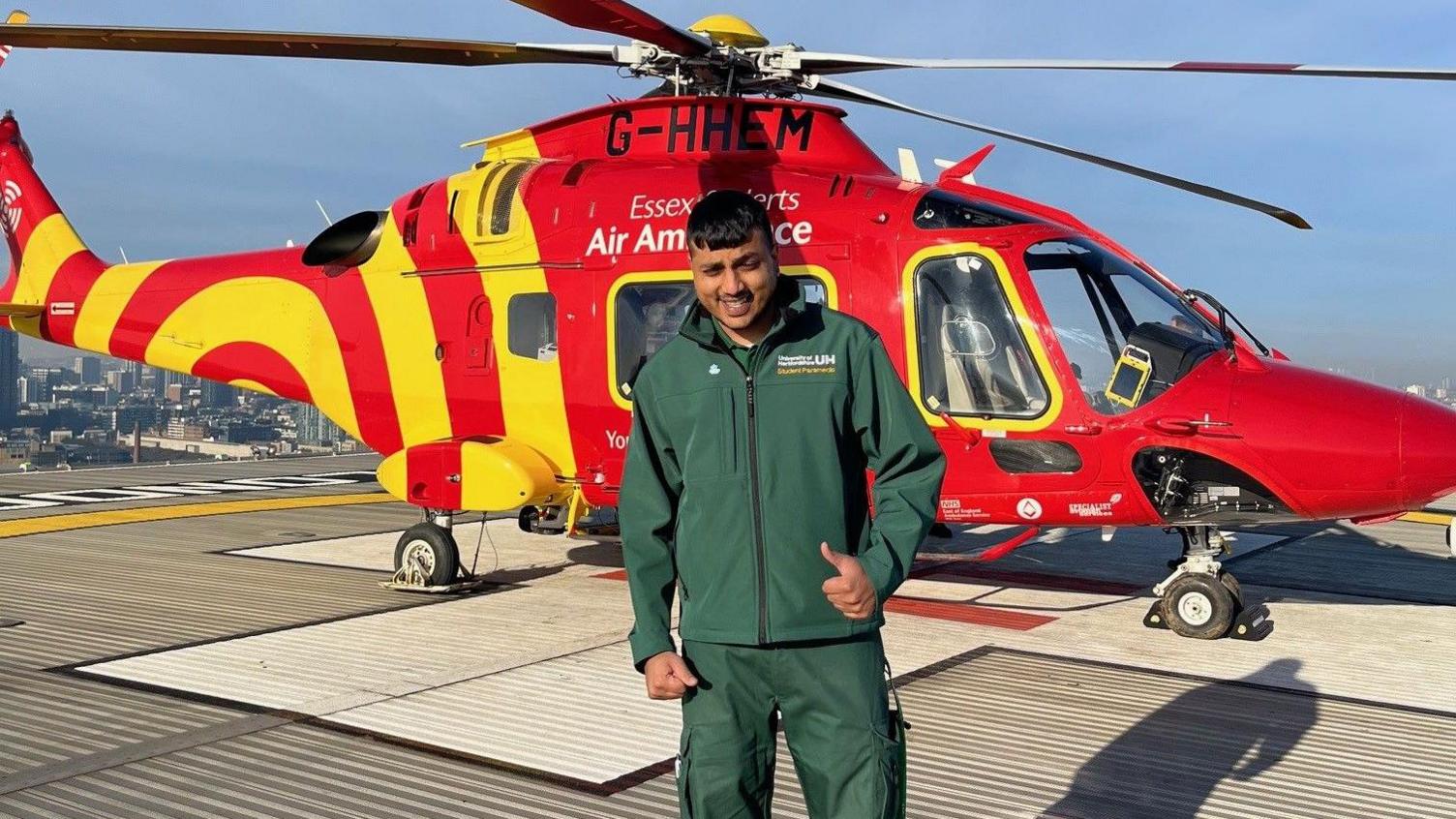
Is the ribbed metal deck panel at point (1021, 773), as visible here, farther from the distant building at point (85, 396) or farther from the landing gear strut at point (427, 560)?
the distant building at point (85, 396)

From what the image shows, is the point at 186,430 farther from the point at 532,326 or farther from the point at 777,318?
the point at 777,318

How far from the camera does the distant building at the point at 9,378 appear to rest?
5817 cm

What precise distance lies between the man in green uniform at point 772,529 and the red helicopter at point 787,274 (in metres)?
3.90

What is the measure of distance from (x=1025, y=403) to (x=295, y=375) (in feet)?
20.2

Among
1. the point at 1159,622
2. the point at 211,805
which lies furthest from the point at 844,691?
the point at 1159,622

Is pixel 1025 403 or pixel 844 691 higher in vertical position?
pixel 1025 403

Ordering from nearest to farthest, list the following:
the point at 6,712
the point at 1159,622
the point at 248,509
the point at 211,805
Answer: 1. the point at 211,805
2. the point at 6,712
3. the point at 1159,622
4. the point at 248,509

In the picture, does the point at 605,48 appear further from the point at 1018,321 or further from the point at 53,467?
the point at 53,467

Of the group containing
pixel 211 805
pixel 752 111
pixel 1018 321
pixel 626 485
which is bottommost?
pixel 211 805

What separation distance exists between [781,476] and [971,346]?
526 cm

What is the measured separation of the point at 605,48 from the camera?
Answer: 8.31 meters

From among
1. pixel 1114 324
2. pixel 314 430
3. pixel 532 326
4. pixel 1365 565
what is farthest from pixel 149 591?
pixel 314 430

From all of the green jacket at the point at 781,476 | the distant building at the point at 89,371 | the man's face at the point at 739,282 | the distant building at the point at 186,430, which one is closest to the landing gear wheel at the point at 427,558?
the green jacket at the point at 781,476

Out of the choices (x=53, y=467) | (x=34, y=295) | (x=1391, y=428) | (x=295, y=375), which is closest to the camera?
(x=1391, y=428)
